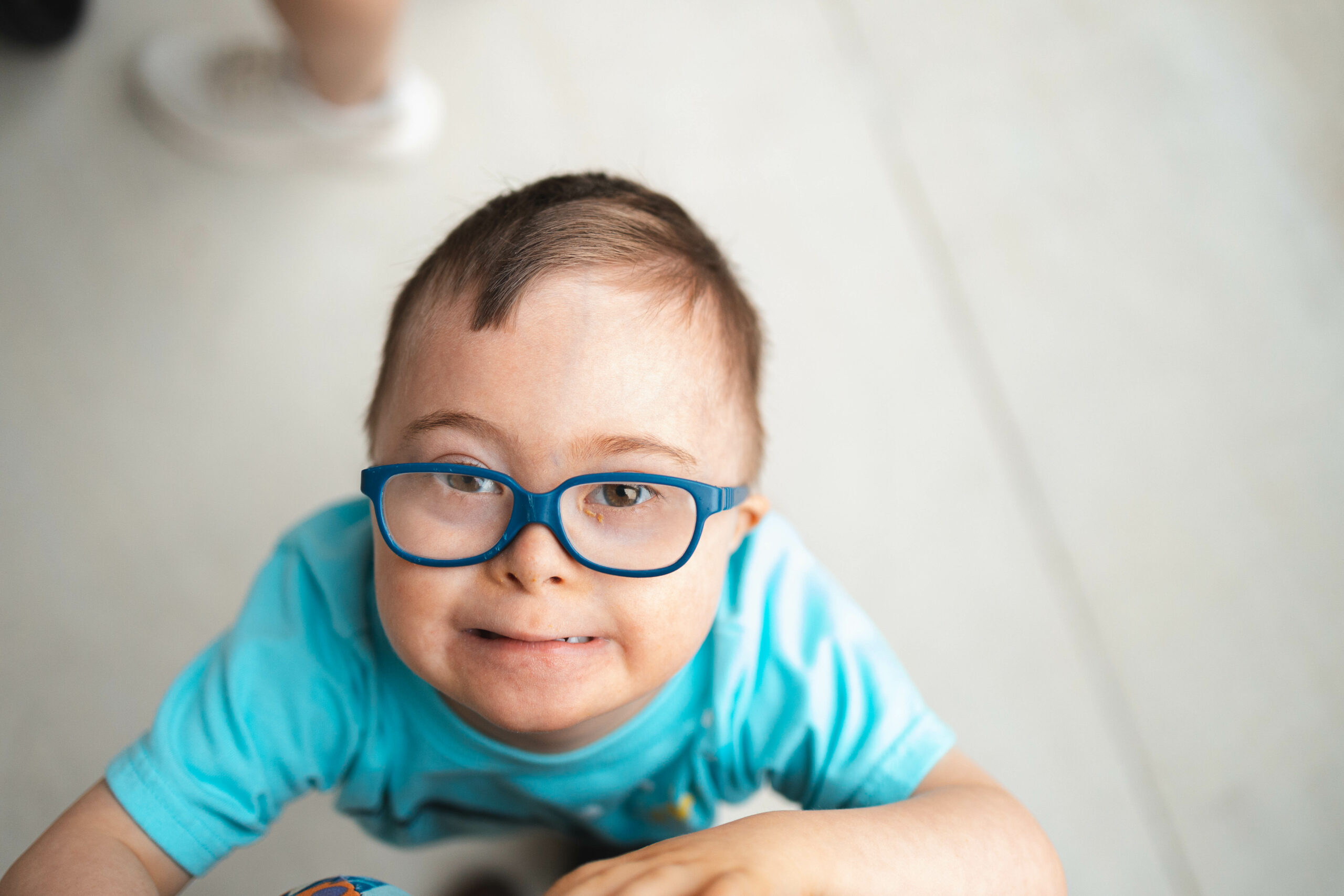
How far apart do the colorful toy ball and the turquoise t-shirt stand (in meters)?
0.09

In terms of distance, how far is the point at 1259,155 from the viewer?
1.44 m

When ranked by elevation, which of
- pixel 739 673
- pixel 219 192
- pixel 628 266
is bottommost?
pixel 739 673

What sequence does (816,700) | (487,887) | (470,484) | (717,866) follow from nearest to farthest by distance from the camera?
(717,866) < (470,484) < (816,700) < (487,887)

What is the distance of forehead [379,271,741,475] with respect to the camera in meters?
0.64

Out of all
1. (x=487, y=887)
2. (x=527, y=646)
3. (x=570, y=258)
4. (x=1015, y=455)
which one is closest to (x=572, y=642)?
(x=527, y=646)

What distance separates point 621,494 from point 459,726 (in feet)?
0.82

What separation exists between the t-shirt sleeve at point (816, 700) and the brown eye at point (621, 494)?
186 mm

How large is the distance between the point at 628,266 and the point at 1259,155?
1173 mm

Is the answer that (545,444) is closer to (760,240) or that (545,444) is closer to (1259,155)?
(760,240)

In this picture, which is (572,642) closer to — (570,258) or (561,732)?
(561,732)

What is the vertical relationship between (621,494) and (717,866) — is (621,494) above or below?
above

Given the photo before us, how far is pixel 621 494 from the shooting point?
670 mm

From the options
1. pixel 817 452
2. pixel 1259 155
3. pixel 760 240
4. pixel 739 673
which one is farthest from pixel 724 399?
pixel 1259 155

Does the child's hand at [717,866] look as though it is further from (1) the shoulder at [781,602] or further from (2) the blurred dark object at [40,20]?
(2) the blurred dark object at [40,20]
